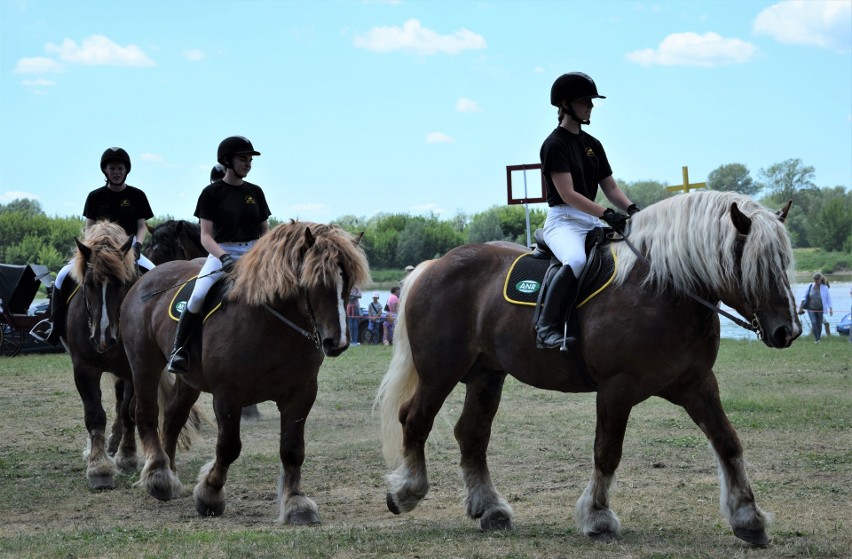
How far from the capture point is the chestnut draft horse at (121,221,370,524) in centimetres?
674

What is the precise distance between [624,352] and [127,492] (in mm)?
4943

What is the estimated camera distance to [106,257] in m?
9.38

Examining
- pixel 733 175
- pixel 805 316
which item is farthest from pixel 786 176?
pixel 805 316

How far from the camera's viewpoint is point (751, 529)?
603 cm

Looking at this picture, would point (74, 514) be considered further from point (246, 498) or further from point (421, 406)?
point (421, 406)

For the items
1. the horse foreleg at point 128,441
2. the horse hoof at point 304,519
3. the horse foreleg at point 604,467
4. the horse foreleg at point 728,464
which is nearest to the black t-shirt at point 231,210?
the horse hoof at point 304,519

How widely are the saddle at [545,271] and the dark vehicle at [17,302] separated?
1971 centimetres

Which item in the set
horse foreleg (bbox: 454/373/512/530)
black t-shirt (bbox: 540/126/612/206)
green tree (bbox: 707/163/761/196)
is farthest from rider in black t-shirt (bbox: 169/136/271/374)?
green tree (bbox: 707/163/761/196)

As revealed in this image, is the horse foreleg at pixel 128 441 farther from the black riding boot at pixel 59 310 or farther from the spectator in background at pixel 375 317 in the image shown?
the spectator in background at pixel 375 317

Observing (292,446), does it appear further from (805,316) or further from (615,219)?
(805,316)

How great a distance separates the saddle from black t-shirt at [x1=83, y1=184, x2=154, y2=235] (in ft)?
17.4

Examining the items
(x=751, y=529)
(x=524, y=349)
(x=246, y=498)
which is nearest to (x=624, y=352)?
(x=524, y=349)

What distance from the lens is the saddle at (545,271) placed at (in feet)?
21.1

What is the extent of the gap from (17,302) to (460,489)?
19119mm
